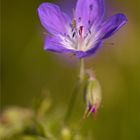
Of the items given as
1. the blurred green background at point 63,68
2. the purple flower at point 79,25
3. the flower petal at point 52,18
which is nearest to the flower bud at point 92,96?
the purple flower at point 79,25

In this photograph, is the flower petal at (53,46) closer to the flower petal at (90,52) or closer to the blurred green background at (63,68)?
the flower petal at (90,52)

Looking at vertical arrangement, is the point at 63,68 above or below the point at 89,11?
below

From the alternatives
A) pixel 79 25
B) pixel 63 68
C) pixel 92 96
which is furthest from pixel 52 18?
pixel 63 68

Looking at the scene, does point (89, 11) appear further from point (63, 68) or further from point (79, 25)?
point (63, 68)

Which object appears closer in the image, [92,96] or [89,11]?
[92,96]

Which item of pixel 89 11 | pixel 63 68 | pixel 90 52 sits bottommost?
pixel 63 68

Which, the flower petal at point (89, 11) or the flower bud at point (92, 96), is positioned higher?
the flower petal at point (89, 11)

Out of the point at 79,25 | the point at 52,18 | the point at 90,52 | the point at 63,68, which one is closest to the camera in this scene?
the point at 90,52

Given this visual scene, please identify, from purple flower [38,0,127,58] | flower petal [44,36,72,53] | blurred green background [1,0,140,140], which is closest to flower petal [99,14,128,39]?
purple flower [38,0,127,58]
